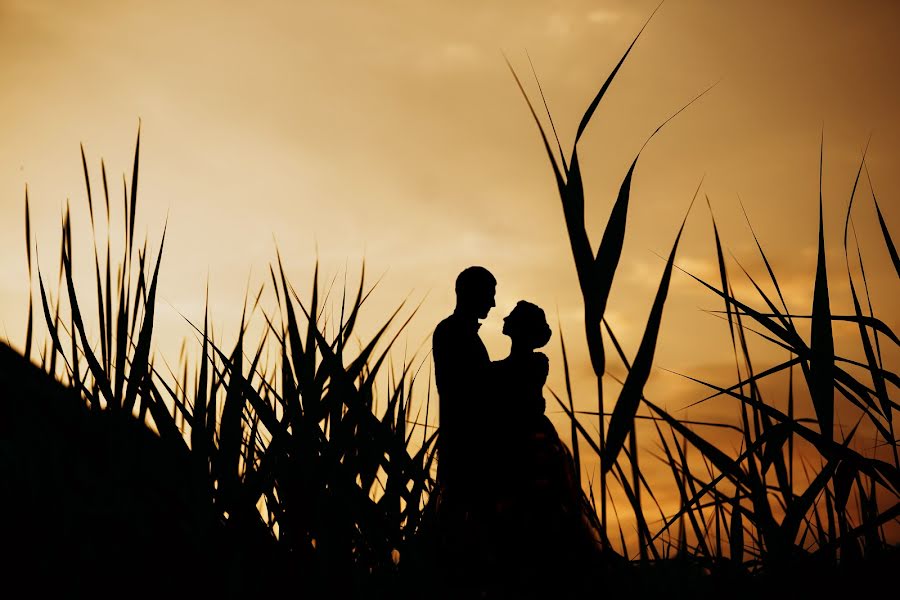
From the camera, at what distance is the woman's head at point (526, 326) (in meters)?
2.61

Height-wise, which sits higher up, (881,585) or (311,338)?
(311,338)

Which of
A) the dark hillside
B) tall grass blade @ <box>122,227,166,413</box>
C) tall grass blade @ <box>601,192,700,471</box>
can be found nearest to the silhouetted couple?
the dark hillside

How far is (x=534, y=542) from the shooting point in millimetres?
2268

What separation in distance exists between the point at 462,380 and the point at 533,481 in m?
0.41

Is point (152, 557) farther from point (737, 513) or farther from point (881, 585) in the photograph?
point (881, 585)

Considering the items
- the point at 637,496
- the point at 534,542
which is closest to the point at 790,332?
the point at 637,496

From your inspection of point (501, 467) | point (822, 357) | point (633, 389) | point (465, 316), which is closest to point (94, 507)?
point (633, 389)

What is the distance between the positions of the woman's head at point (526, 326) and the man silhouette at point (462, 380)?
117mm

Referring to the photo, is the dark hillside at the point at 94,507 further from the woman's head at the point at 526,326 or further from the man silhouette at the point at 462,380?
the woman's head at the point at 526,326

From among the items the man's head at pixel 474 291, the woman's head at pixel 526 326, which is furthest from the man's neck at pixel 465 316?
the woman's head at pixel 526 326

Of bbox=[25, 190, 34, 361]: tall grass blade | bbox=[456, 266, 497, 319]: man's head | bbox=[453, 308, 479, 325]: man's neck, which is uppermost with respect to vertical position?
bbox=[456, 266, 497, 319]: man's head

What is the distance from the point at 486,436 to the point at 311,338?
3.49 feet

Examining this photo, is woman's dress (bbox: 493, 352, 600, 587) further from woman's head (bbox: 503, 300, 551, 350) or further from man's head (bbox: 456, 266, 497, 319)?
man's head (bbox: 456, 266, 497, 319)

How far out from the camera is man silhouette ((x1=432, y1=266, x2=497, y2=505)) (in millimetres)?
2416
